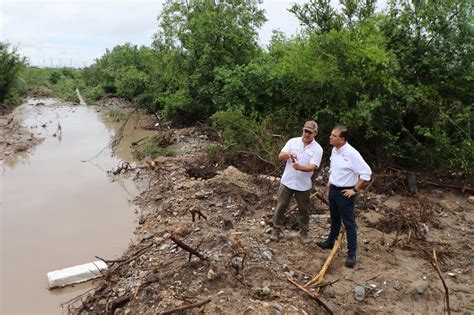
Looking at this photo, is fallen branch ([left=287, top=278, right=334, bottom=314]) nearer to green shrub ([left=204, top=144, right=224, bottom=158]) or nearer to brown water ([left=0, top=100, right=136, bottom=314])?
brown water ([left=0, top=100, right=136, bottom=314])

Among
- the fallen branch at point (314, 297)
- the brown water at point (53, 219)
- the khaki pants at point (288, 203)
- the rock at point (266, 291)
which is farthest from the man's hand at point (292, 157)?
the brown water at point (53, 219)

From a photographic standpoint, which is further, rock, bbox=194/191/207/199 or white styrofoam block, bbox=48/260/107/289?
rock, bbox=194/191/207/199

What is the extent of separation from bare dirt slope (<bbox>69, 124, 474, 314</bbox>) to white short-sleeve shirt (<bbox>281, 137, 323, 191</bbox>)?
85cm

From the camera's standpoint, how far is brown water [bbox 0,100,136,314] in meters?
4.83

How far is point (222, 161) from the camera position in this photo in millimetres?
8773

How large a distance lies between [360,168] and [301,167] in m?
0.69

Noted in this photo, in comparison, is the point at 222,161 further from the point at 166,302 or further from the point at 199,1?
the point at 199,1

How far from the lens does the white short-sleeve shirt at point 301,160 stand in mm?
4594

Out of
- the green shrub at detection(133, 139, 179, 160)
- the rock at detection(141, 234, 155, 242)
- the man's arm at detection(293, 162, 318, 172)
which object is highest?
the man's arm at detection(293, 162, 318, 172)

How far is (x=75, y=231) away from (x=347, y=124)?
5.68 metres

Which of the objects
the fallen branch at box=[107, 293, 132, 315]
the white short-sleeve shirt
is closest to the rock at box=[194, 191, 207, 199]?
the white short-sleeve shirt

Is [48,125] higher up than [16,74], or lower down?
lower down

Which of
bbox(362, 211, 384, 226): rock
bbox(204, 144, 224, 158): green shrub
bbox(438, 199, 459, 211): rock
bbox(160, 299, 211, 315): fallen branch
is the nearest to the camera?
bbox(160, 299, 211, 315): fallen branch

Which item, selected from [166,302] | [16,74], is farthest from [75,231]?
[16,74]
